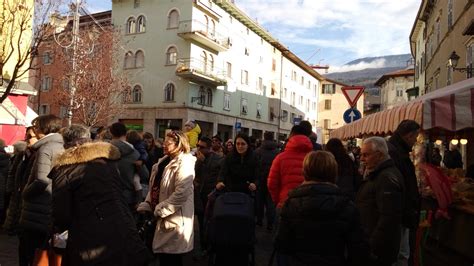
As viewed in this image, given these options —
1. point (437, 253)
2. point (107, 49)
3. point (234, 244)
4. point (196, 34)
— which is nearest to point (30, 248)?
point (234, 244)

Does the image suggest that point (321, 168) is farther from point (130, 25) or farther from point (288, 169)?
point (130, 25)

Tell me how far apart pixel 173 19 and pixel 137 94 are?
693 centimetres

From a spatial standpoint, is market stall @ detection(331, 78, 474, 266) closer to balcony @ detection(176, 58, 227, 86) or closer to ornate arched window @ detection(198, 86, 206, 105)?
balcony @ detection(176, 58, 227, 86)

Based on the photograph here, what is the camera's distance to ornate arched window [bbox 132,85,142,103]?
3729 cm

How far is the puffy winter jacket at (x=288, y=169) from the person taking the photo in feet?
18.4

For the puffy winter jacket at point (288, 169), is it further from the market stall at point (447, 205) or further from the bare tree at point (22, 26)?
the bare tree at point (22, 26)

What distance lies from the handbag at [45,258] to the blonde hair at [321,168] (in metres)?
3.00

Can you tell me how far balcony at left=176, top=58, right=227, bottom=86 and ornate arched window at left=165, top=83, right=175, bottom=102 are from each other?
144 cm

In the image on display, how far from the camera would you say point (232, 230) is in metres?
5.48

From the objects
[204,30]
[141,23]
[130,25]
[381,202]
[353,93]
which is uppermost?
[141,23]

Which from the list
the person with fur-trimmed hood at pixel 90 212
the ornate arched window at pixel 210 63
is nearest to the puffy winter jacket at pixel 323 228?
the person with fur-trimmed hood at pixel 90 212

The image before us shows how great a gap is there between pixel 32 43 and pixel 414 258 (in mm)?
14387

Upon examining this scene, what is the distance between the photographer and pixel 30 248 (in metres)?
4.79

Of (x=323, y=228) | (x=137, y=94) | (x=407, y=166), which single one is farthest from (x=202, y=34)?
(x=323, y=228)
